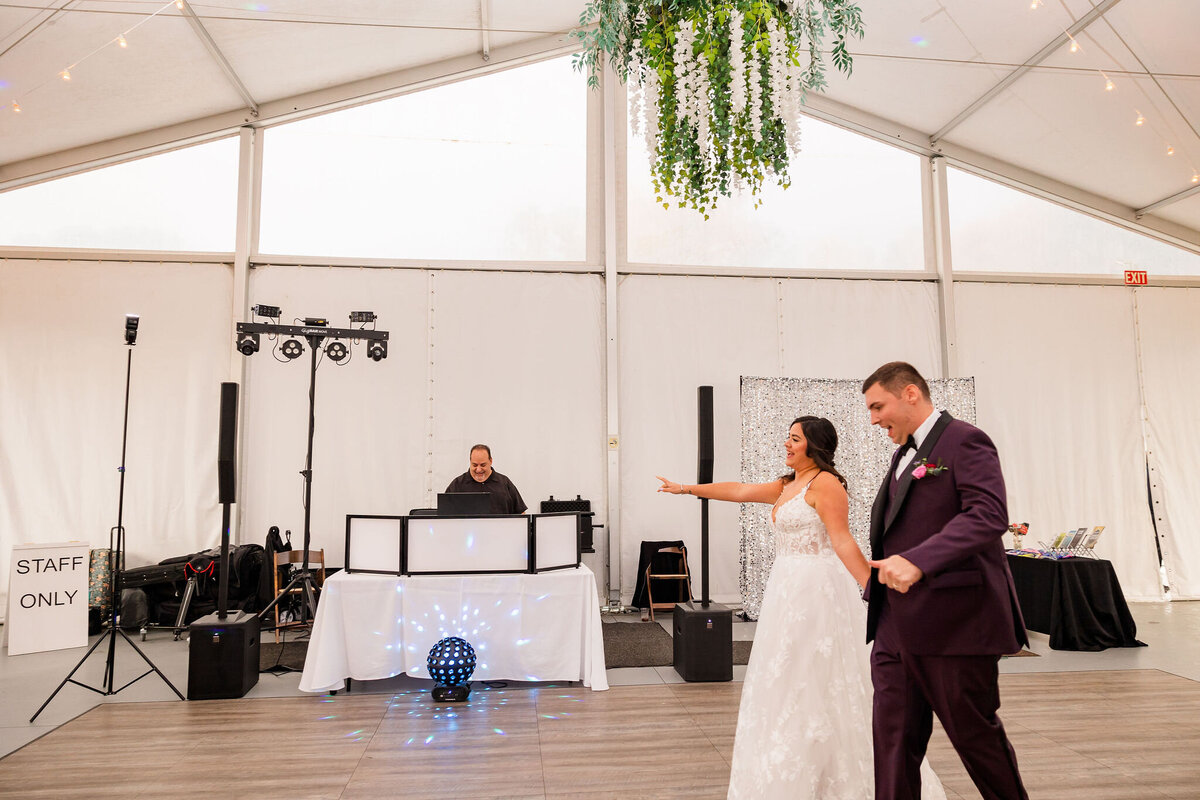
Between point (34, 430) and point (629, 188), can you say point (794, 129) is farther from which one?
point (34, 430)

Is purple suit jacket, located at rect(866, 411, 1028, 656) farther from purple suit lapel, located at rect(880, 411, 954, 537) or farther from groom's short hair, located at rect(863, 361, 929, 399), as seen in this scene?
groom's short hair, located at rect(863, 361, 929, 399)

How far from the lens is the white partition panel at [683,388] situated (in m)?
8.32

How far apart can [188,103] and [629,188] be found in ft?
15.6

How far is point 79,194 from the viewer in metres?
7.96

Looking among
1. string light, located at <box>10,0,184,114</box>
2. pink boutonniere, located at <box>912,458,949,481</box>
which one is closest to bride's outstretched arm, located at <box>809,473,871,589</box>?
pink boutonniere, located at <box>912,458,949,481</box>

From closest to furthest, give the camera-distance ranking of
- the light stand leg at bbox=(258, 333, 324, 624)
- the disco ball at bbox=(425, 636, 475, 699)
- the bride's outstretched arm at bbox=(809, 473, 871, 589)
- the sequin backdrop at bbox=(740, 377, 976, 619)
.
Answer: the bride's outstretched arm at bbox=(809, 473, 871, 589), the disco ball at bbox=(425, 636, 475, 699), the light stand leg at bbox=(258, 333, 324, 624), the sequin backdrop at bbox=(740, 377, 976, 619)

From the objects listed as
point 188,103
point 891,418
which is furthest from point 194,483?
point 891,418

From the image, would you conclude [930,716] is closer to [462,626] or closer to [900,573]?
[900,573]

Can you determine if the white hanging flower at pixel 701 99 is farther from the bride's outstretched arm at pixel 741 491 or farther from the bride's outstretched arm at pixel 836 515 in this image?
the bride's outstretched arm at pixel 836 515

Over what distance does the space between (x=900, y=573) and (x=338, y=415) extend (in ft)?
22.9

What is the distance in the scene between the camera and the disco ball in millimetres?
4660

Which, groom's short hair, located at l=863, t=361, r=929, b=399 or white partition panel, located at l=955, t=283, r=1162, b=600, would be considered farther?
white partition panel, located at l=955, t=283, r=1162, b=600

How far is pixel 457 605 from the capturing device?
5016 mm

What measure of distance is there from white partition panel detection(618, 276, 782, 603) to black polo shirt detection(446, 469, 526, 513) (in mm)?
1916
